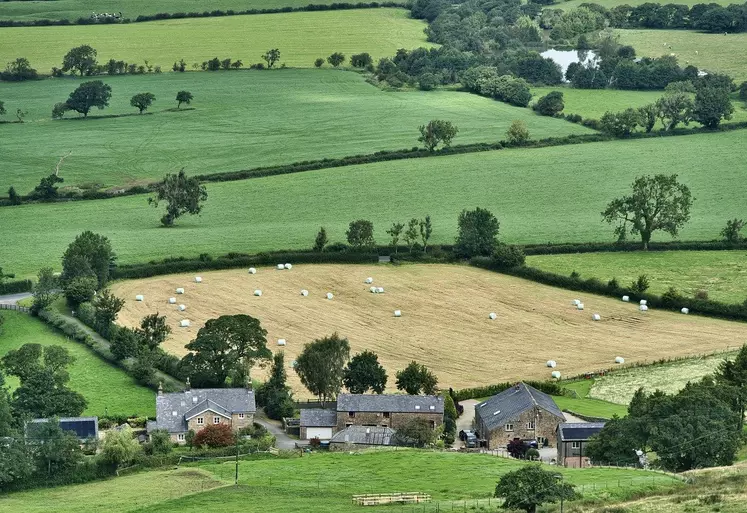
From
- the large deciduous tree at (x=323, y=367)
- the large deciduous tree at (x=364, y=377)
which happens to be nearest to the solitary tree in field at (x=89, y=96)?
the large deciduous tree at (x=323, y=367)

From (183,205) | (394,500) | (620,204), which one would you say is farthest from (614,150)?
(394,500)

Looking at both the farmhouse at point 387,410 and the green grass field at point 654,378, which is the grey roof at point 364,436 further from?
the green grass field at point 654,378

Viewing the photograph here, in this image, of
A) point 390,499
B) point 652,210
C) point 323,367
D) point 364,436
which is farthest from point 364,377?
point 652,210

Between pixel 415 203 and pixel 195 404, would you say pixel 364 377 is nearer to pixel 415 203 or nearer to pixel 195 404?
pixel 195 404

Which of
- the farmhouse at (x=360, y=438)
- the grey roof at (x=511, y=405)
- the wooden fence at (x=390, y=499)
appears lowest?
the wooden fence at (x=390, y=499)

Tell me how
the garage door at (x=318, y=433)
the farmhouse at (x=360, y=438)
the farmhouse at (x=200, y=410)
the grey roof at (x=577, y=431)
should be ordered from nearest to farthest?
the grey roof at (x=577, y=431) → the farmhouse at (x=360, y=438) → the farmhouse at (x=200, y=410) → the garage door at (x=318, y=433)

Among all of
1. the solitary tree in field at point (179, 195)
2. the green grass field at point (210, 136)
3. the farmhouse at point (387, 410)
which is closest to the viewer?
the farmhouse at point (387, 410)

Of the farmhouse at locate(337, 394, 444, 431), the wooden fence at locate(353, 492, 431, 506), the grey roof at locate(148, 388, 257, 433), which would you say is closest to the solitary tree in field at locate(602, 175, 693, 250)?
the farmhouse at locate(337, 394, 444, 431)
